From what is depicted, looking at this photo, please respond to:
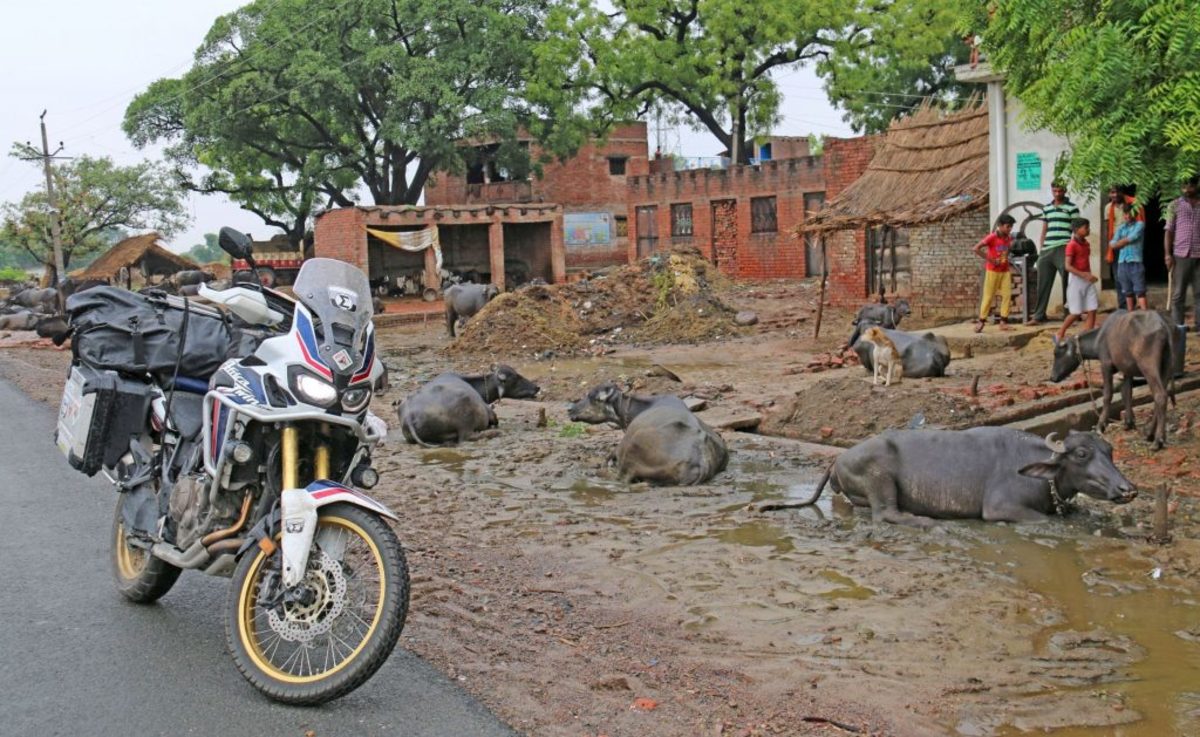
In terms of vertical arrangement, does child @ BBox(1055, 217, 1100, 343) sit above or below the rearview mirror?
below

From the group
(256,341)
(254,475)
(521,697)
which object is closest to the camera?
(521,697)

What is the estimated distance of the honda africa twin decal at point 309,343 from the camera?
15.7 ft

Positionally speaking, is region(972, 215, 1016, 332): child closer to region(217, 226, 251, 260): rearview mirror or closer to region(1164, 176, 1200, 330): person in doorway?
region(1164, 176, 1200, 330): person in doorway

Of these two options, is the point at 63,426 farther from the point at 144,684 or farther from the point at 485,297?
the point at 485,297

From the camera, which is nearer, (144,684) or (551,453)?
(144,684)

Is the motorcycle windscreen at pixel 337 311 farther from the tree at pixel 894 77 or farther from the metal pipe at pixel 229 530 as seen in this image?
the tree at pixel 894 77

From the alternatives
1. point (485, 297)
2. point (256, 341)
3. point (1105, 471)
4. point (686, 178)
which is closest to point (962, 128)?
point (485, 297)

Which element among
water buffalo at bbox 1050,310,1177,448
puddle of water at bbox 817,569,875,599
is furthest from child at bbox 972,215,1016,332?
puddle of water at bbox 817,569,875,599

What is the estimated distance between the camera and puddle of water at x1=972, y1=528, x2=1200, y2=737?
14.5ft

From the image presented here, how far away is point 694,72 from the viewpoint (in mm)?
41125

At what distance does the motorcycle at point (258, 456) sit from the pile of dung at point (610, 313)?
16.2 metres

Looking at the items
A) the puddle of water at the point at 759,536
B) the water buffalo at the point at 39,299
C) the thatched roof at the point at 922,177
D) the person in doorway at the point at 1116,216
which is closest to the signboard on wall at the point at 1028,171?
the thatched roof at the point at 922,177

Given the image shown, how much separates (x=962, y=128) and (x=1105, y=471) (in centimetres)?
1431

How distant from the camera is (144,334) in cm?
541
